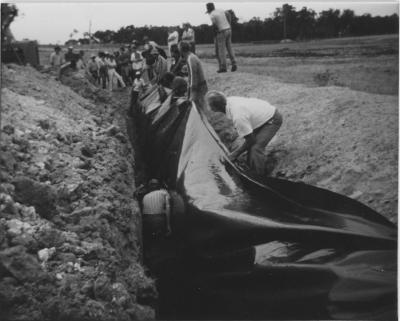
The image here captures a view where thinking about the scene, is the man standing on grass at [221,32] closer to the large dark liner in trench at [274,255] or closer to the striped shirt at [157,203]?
the striped shirt at [157,203]

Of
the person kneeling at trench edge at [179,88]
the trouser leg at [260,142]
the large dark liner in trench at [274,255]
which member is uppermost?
the person kneeling at trench edge at [179,88]

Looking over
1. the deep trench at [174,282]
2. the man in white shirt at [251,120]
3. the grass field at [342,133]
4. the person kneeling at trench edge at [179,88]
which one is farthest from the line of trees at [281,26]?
the deep trench at [174,282]

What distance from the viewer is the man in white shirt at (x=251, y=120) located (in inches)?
136

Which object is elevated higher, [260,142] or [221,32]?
[221,32]

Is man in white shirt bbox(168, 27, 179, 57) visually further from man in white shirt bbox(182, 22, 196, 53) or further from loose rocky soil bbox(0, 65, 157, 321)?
loose rocky soil bbox(0, 65, 157, 321)

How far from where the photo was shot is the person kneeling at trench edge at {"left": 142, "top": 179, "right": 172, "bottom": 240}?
2799 millimetres

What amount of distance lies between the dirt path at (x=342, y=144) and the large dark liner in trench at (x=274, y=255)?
76cm

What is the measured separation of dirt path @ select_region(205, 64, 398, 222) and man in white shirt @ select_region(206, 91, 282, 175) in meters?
0.47

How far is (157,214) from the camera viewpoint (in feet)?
9.37

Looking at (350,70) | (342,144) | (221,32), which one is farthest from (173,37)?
(342,144)

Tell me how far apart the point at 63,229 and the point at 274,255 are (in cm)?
118

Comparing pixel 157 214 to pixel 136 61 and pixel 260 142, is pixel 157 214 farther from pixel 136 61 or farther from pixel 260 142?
pixel 136 61

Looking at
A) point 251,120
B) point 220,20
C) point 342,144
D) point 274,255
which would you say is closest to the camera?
point 274,255

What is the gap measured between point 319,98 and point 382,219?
9.03 feet
